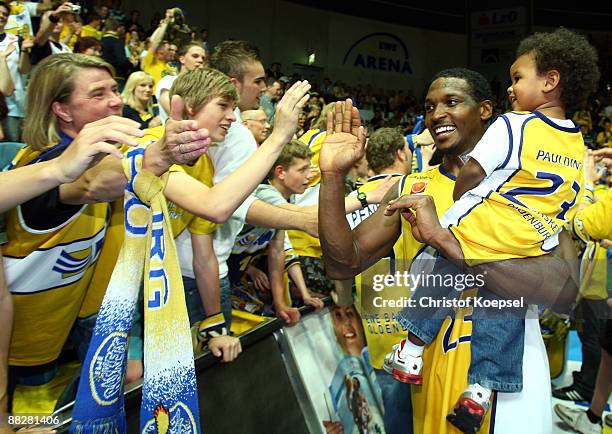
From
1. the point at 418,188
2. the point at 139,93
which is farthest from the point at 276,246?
the point at 139,93

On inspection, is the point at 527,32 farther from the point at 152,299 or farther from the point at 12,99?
the point at 152,299

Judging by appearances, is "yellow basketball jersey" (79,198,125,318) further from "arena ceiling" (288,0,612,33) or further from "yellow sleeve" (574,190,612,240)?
"arena ceiling" (288,0,612,33)

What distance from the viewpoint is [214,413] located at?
2461 millimetres

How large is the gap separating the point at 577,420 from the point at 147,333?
3.97 metres

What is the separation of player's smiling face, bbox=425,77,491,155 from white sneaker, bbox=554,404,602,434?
3203 mm

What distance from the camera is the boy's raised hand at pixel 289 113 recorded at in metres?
2.06

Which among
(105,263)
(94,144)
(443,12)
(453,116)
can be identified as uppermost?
(443,12)

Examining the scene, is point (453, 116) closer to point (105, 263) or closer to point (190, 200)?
point (190, 200)

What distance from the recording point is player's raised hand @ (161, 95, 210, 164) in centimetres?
146

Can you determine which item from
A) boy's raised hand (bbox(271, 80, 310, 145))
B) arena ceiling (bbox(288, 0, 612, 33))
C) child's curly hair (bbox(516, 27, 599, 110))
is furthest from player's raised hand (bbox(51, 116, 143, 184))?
arena ceiling (bbox(288, 0, 612, 33))

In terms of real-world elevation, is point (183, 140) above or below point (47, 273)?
above

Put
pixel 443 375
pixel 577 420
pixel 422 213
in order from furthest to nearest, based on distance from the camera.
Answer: pixel 577 420, pixel 443 375, pixel 422 213

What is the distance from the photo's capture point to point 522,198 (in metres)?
1.89

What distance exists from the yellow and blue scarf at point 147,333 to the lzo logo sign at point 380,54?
61.4 ft
